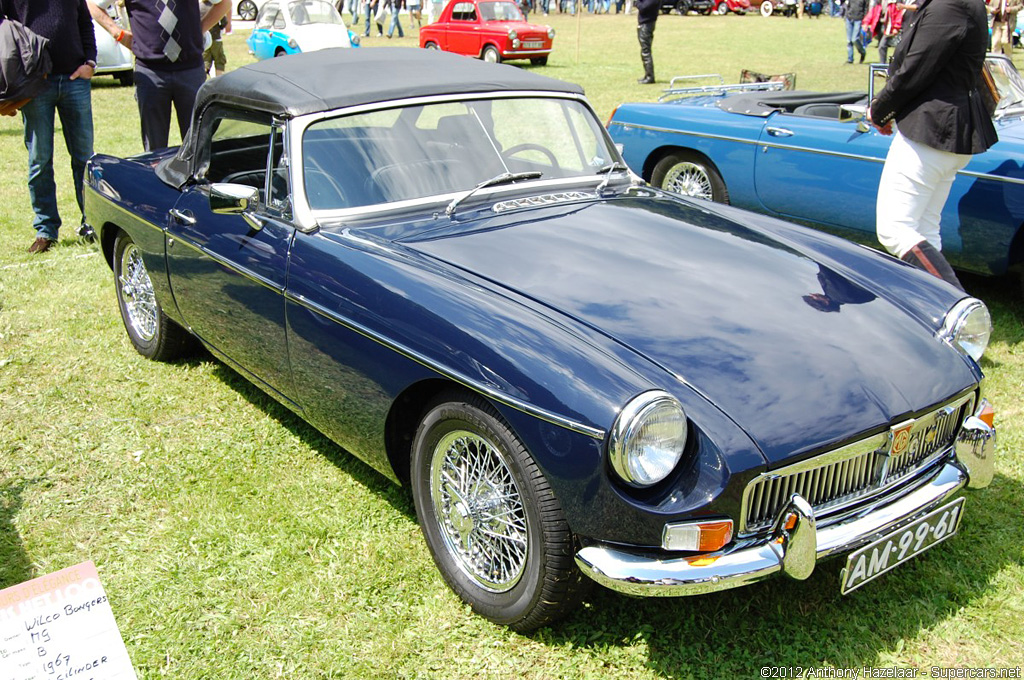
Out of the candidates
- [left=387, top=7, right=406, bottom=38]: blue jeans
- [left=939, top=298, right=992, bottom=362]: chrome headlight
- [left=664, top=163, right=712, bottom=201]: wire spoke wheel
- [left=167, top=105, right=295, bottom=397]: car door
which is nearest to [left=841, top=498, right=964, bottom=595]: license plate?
[left=939, top=298, right=992, bottom=362]: chrome headlight

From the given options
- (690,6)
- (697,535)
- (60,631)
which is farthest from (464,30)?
(690,6)

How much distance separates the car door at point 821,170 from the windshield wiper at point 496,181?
2809 mm

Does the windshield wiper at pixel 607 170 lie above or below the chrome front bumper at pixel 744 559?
above

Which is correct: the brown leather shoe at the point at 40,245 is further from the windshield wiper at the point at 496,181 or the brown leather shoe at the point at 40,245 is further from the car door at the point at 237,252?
the windshield wiper at the point at 496,181

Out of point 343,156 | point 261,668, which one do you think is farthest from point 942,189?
point 261,668

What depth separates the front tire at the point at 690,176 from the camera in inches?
269

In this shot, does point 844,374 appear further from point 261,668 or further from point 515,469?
point 261,668

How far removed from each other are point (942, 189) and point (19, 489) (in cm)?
456

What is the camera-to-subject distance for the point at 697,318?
2.91 m

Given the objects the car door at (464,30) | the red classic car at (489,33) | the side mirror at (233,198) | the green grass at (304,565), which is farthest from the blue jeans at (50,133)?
the car door at (464,30)

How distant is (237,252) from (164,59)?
345cm

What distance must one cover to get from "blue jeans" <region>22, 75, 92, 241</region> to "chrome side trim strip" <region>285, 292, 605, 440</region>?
397cm

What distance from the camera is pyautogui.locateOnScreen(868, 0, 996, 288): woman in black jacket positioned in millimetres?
4551

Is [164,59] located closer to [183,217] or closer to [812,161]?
[183,217]
